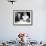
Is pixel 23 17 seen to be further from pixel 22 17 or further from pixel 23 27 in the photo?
pixel 23 27

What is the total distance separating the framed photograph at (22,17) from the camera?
16.2 ft

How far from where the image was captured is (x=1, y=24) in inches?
196

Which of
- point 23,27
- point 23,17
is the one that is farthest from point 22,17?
point 23,27

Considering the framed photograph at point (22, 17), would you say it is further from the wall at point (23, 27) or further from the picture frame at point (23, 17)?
the wall at point (23, 27)

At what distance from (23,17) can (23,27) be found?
0.38 meters

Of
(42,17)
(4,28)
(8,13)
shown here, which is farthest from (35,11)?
(4,28)

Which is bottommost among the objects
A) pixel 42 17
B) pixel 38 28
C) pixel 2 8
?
pixel 38 28

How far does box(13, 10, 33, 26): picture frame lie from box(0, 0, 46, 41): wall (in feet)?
0.37

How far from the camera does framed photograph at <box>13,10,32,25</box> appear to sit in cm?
493

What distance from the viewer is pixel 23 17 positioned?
495cm

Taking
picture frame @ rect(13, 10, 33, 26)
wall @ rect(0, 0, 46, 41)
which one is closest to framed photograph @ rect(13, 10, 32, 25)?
picture frame @ rect(13, 10, 33, 26)

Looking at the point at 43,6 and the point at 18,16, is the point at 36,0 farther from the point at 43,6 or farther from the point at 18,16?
the point at 18,16

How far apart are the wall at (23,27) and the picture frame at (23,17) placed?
0.11 metres

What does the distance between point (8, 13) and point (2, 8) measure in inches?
11.7
